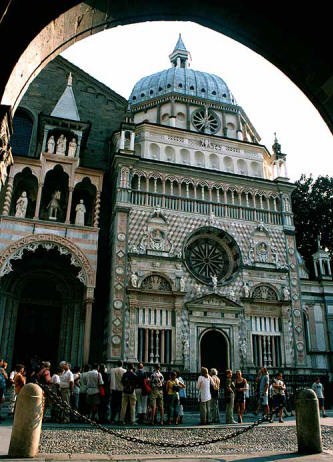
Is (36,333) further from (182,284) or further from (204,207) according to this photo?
(204,207)

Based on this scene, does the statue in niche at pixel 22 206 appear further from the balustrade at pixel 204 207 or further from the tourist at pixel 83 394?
the tourist at pixel 83 394

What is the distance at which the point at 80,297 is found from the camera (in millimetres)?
21219

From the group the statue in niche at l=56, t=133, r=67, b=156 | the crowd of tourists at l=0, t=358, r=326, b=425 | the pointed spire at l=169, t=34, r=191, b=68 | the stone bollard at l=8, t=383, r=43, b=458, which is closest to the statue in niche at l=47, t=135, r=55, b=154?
the statue in niche at l=56, t=133, r=67, b=156

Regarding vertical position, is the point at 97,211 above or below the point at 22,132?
below

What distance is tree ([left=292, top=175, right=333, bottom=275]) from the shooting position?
114 feet

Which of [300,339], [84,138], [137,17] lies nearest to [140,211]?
[84,138]

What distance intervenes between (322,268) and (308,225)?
9.64 metres

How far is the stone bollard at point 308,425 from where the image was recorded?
265 inches

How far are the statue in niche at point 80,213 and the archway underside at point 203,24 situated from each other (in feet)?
53.6

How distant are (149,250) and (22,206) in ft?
21.3

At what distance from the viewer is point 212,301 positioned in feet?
70.1

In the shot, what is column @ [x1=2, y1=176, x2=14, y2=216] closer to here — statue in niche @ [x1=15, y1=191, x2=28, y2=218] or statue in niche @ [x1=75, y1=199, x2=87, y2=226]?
statue in niche @ [x1=15, y1=191, x2=28, y2=218]

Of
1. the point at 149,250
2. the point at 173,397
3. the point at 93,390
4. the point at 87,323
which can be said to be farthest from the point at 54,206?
the point at 173,397

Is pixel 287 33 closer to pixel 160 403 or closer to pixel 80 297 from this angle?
pixel 160 403
